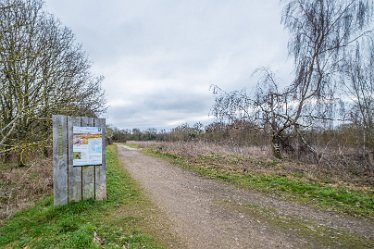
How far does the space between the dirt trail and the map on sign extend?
1.94 m

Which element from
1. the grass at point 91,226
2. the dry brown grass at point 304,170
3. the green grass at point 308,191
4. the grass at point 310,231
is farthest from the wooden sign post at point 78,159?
the dry brown grass at point 304,170

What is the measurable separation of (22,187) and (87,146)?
15.9 feet

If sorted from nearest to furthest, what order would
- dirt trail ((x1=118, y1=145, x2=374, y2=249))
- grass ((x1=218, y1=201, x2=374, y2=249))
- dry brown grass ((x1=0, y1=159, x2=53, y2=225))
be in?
grass ((x1=218, y1=201, x2=374, y2=249))
dirt trail ((x1=118, y1=145, x2=374, y2=249))
dry brown grass ((x1=0, y1=159, x2=53, y2=225))

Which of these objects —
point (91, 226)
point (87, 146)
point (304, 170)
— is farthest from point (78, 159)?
point (304, 170)

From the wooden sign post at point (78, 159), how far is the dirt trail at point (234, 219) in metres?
1.70

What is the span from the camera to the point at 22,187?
32.1 ft

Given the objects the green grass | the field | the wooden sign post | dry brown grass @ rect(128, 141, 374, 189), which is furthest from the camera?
dry brown grass @ rect(128, 141, 374, 189)

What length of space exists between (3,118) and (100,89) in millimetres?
7761

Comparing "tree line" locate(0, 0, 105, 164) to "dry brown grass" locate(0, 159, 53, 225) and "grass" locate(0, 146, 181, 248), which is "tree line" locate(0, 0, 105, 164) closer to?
"dry brown grass" locate(0, 159, 53, 225)

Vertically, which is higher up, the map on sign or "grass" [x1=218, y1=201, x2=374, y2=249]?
the map on sign

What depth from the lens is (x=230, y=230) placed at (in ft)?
16.5

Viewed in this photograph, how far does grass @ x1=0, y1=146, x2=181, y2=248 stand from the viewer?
14.9ft

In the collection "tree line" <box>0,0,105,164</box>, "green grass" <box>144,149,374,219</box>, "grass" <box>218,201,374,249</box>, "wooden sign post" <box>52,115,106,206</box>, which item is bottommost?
"grass" <box>218,201,374,249</box>

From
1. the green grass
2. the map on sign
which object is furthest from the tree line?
the green grass
